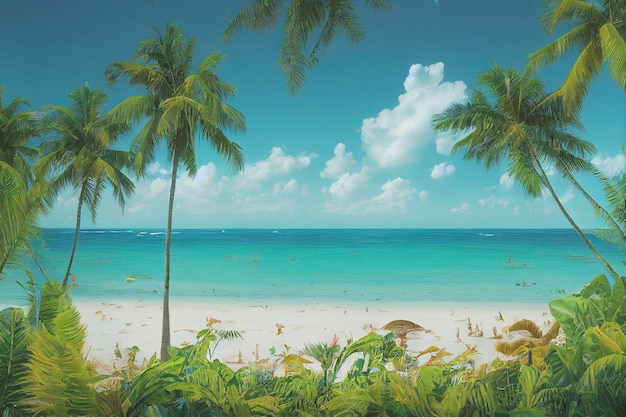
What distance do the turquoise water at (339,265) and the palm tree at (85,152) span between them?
438cm

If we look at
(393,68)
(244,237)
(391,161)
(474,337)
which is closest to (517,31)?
(393,68)

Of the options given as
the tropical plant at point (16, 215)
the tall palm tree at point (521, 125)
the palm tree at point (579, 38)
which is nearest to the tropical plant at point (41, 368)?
A: the tropical plant at point (16, 215)

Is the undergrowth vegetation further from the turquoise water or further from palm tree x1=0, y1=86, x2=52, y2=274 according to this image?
the turquoise water

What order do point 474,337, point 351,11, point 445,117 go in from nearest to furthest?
point 351,11 < point 474,337 < point 445,117

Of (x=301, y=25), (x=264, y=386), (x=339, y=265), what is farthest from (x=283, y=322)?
(x=339, y=265)

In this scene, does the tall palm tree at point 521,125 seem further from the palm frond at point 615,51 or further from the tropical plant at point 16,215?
the tropical plant at point 16,215

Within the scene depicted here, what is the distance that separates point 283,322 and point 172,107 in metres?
4.85

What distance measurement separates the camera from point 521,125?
633 centimetres

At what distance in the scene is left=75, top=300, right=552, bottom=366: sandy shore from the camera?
19.8ft

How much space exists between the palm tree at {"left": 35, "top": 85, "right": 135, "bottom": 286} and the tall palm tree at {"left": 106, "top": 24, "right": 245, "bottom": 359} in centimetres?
93

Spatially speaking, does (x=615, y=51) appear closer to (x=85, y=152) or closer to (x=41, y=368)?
(x=41, y=368)

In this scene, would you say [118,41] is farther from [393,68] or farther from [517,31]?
[393,68]

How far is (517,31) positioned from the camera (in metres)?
10.9

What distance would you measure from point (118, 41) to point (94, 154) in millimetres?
2563
